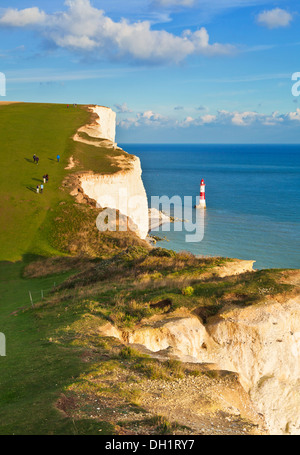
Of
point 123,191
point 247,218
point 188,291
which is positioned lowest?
point 188,291

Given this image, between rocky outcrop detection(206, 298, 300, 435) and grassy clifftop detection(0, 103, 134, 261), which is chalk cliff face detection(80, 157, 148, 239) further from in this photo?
rocky outcrop detection(206, 298, 300, 435)

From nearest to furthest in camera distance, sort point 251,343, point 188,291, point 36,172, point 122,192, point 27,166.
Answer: point 251,343
point 188,291
point 36,172
point 122,192
point 27,166

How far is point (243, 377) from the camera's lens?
18.4 meters

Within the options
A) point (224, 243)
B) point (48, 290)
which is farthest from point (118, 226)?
point (224, 243)

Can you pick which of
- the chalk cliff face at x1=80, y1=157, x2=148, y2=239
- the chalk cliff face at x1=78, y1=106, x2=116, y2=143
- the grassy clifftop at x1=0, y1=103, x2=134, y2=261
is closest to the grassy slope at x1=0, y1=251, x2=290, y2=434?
the grassy clifftop at x1=0, y1=103, x2=134, y2=261

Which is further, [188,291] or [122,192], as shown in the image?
[122,192]

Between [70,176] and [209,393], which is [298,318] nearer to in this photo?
[209,393]

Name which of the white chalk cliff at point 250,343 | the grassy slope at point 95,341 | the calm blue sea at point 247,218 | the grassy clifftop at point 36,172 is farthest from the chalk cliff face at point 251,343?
the calm blue sea at point 247,218

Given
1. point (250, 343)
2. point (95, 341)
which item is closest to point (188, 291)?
point (250, 343)

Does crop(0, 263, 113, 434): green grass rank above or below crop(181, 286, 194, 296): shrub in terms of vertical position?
below

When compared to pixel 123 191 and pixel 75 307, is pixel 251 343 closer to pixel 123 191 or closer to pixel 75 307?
pixel 75 307

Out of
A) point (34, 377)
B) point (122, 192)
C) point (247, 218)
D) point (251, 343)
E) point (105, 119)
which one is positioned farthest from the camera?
point (105, 119)

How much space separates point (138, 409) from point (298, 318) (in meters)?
11.3

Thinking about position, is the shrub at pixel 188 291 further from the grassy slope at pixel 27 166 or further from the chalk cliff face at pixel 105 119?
the chalk cliff face at pixel 105 119
